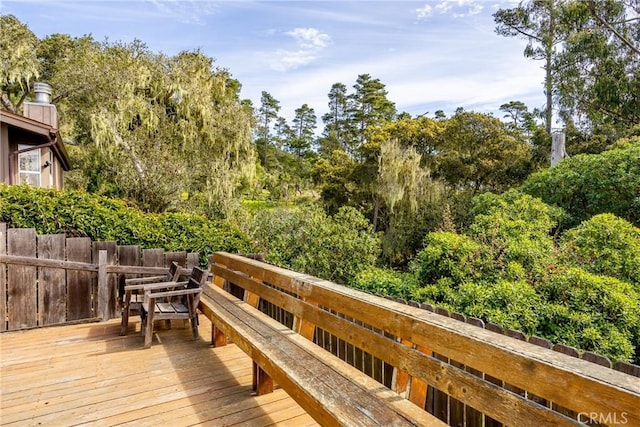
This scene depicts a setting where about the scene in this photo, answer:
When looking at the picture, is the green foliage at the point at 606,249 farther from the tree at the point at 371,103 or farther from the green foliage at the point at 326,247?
the tree at the point at 371,103

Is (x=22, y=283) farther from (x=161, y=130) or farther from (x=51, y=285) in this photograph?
(x=161, y=130)

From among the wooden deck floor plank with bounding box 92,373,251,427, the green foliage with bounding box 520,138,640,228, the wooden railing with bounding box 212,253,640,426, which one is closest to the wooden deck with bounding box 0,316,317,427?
the wooden deck floor plank with bounding box 92,373,251,427

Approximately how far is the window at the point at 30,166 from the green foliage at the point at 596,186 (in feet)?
40.0

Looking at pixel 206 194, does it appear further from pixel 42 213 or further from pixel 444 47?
pixel 444 47

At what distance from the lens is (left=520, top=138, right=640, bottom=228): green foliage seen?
778cm

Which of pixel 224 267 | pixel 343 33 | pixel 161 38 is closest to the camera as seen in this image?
pixel 224 267

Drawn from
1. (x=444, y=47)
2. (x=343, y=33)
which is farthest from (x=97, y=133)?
(x=444, y=47)

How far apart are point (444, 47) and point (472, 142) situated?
6459 mm

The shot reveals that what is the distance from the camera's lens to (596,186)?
8.25 metres

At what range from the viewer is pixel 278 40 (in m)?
10.9

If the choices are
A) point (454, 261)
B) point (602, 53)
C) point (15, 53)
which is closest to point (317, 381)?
point (454, 261)

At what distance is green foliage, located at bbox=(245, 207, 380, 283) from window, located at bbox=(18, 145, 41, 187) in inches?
225

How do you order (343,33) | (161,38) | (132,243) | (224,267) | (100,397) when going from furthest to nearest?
(161,38)
(343,33)
(132,243)
(224,267)
(100,397)

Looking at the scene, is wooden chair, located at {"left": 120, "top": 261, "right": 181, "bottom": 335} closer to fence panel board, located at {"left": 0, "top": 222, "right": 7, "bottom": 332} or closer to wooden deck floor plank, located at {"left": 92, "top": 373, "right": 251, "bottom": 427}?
fence panel board, located at {"left": 0, "top": 222, "right": 7, "bottom": 332}
